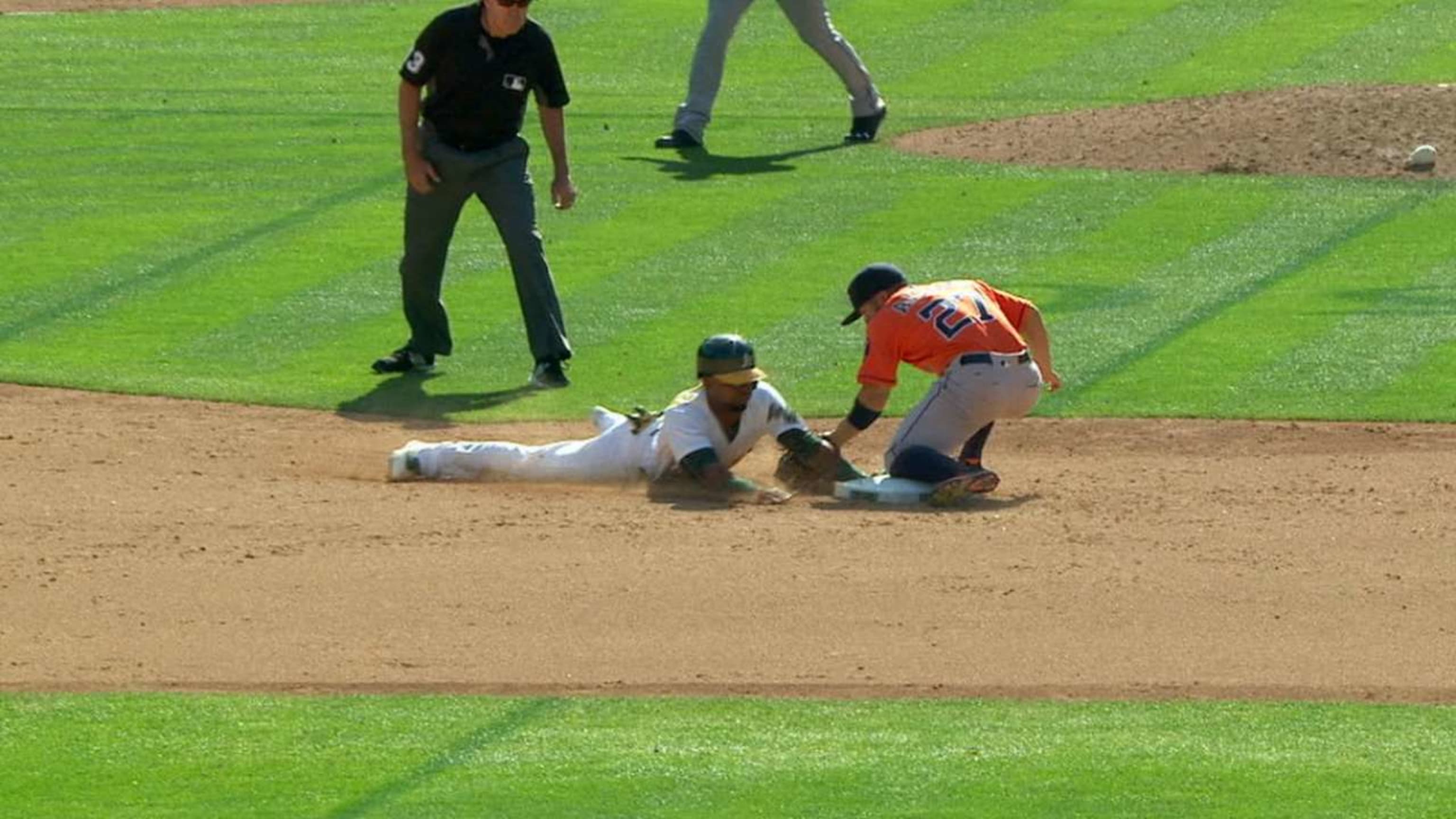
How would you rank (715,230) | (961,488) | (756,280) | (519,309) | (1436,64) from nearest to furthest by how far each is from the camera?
(961,488) < (519,309) < (756,280) < (715,230) < (1436,64)

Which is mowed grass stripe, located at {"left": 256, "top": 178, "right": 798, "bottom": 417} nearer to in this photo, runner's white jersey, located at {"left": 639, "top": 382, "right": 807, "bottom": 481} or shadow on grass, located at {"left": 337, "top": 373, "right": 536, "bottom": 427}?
shadow on grass, located at {"left": 337, "top": 373, "right": 536, "bottom": 427}

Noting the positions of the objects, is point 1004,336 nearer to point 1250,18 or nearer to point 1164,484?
point 1164,484

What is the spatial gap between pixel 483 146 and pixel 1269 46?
38.6 feet

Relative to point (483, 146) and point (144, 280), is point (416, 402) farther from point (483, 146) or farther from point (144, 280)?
point (144, 280)

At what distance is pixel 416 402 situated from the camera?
1228 cm

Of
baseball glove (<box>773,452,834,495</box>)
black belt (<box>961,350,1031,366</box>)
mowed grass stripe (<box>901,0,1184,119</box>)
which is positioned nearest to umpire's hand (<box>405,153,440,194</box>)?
baseball glove (<box>773,452,834,495</box>)

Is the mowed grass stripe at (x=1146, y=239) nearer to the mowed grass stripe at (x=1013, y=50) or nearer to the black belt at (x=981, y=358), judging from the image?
the mowed grass stripe at (x=1013, y=50)

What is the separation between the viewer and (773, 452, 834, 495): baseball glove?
33.7 feet

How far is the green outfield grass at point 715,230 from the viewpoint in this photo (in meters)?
12.8

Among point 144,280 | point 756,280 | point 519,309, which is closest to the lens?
point 519,309

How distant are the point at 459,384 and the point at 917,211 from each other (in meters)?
4.40

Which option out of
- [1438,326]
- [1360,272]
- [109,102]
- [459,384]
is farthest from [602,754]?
[109,102]

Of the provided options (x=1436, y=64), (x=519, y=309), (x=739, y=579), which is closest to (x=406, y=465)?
(x=739, y=579)

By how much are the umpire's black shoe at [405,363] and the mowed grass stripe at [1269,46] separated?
9.12 meters
